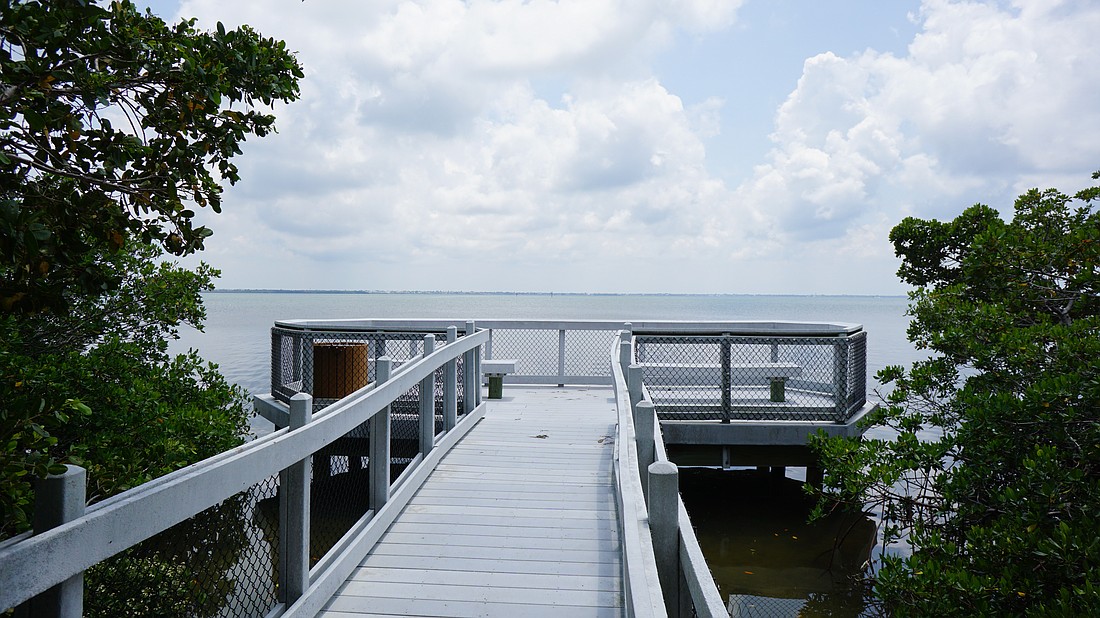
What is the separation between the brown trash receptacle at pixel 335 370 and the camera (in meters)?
10.1

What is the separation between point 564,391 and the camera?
1305 centimetres

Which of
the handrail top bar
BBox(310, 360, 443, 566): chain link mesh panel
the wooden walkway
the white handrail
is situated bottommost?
BBox(310, 360, 443, 566): chain link mesh panel

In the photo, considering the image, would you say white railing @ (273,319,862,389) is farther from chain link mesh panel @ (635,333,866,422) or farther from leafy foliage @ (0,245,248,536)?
leafy foliage @ (0,245,248,536)

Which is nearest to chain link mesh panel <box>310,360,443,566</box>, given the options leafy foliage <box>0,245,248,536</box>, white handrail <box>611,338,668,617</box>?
leafy foliage <box>0,245,248,536</box>

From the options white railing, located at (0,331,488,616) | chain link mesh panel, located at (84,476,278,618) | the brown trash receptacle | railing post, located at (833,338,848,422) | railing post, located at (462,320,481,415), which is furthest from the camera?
the brown trash receptacle

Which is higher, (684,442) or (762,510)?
(684,442)

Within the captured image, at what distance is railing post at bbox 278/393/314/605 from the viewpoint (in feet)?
12.3

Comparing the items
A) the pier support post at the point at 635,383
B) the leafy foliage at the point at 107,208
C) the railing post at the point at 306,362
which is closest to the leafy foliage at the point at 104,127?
the leafy foliage at the point at 107,208

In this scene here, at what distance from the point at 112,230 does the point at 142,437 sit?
3196 millimetres

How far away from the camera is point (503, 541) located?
531cm

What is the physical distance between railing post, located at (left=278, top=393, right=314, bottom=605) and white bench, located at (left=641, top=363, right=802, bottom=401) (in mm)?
7709

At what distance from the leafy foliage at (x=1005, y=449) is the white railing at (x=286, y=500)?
3.93 m

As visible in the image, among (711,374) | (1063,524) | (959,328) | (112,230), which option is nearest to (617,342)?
Result: (711,374)

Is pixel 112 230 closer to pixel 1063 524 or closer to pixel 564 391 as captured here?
pixel 1063 524
